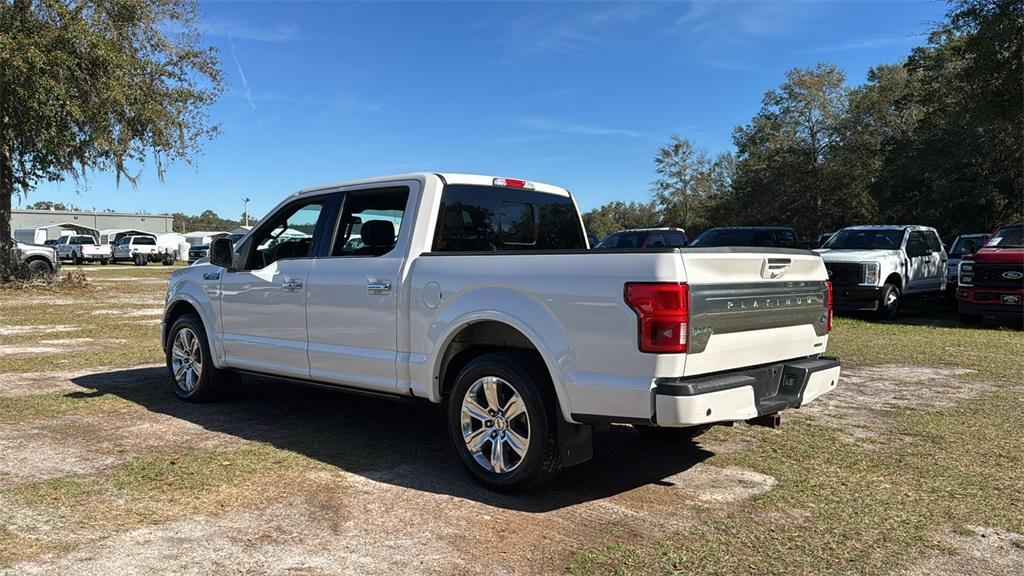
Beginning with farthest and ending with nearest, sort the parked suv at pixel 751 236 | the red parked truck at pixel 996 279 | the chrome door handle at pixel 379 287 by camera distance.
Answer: the parked suv at pixel 751 236 → the red parked truck at pixel 996 279 → the chrome door handle at pixel 379 287

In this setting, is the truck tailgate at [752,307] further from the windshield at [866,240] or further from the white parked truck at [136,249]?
the white parked truck at [136,249]

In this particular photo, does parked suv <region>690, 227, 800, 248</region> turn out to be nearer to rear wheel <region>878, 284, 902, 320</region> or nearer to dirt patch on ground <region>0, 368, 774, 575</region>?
rear wheel <region>878, 284, 902, 320</region>

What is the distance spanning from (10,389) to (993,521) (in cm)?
808

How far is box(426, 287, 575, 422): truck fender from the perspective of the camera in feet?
13.1

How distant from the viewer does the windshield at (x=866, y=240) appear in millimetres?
15641

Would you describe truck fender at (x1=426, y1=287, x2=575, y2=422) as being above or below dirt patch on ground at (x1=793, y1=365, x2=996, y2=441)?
above

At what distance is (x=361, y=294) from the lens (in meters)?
5.09

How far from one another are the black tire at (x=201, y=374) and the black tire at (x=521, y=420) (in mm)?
2994

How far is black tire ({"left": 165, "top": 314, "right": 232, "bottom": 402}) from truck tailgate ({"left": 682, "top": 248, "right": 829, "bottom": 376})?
4.46 metres

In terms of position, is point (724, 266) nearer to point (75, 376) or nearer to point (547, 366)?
point (547, 366)

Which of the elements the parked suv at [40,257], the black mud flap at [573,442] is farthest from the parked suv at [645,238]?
the parked suv at [40,257]

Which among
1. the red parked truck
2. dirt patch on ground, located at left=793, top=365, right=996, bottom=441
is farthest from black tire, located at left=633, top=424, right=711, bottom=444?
the red parked truck

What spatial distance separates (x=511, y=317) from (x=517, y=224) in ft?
4.80

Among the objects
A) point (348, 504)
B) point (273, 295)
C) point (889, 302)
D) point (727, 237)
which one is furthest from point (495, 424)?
point (727, 237)
